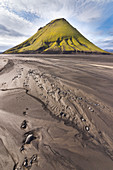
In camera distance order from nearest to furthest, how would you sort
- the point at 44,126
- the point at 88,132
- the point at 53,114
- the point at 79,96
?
the point at 88,132
the point at 44,126
the point at 53,114
the point at 79,96

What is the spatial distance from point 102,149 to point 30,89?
452cm

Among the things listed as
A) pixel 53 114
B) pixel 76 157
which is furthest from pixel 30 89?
pixel 76 157

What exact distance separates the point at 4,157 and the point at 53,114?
1875mm

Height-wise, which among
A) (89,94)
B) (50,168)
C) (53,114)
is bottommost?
(50,168)

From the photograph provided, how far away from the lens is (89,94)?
455cm

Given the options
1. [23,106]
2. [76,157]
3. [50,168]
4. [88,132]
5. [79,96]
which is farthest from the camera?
[79,96]

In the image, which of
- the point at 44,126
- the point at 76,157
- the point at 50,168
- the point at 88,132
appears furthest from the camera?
the point at 44,126

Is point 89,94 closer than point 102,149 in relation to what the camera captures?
No

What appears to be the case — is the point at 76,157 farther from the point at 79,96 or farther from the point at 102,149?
the point at 79,96

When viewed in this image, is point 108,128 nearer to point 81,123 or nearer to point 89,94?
point 81,123

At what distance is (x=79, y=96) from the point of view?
4.36m

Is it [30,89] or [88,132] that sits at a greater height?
[30,89]

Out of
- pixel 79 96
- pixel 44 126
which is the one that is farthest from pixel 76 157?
pixel 79 96

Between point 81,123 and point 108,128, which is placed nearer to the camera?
point 108,128
